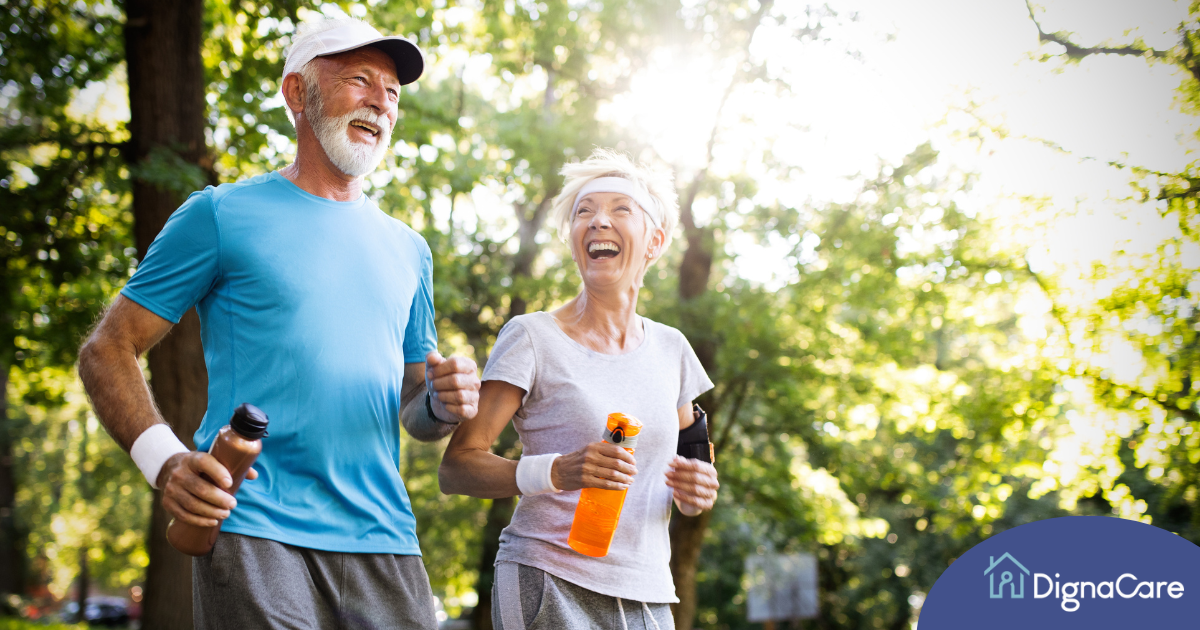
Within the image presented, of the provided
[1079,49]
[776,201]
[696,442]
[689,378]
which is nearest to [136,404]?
[696,442]

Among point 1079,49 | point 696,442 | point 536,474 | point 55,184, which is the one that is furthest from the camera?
point 55,184

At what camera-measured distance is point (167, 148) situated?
7281 millimetres

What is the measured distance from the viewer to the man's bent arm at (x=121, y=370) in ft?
6.19

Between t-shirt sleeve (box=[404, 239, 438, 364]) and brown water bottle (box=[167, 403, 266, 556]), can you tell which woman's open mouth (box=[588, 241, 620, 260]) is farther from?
brown water bottle (box=[167, 403, 266, 556])

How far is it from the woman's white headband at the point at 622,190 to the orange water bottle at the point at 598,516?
0.91m

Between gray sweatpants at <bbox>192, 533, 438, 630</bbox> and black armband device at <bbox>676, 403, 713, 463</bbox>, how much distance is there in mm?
1066

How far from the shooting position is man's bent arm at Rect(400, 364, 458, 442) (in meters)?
2.35

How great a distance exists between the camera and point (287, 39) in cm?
877

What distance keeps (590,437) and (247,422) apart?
3.92 feet

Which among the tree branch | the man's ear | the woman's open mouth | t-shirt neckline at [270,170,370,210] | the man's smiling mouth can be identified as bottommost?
t-shirt neckline at [270,170,370,210]

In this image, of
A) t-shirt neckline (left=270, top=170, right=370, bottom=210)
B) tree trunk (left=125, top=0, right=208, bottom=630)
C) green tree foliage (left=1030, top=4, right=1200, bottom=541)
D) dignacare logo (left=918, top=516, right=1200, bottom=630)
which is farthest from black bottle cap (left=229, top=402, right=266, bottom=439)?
green tree foliage (left=1030, top=4, right=1200, bottom=541)

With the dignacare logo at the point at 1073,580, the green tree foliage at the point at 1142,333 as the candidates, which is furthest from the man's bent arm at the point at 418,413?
the green tree foliage at the point at 1142,333

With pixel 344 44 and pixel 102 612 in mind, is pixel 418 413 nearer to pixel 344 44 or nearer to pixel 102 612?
pixel 344 44

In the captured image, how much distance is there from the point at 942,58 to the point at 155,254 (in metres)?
9.21
